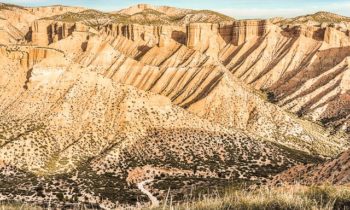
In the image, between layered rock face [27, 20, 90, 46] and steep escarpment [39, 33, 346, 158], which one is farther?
layered rock face [27, 20, 90, 46]

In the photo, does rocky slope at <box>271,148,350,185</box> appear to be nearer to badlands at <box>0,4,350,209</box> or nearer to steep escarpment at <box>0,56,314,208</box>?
badlands at <box>0,4,350,209</box>

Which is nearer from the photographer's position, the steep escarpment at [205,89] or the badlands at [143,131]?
the badlands at [143,131]

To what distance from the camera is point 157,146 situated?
2906 inches

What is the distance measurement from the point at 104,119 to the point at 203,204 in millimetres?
66509

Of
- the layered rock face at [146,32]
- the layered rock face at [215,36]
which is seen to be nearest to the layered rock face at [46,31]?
the layered rock face at [146,32]

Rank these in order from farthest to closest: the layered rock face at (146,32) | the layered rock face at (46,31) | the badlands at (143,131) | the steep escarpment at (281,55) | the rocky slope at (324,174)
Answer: the layered rock face at (46,31) < the layered rock face at (146,32) < the steep escarpment at (281,55) < the badlands at (143,131) < the rocky slope at (324,174)

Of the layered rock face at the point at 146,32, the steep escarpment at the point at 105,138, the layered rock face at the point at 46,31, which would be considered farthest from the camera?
the layered rock face at the point at 46,31

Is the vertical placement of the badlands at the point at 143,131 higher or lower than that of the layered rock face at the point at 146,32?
lower

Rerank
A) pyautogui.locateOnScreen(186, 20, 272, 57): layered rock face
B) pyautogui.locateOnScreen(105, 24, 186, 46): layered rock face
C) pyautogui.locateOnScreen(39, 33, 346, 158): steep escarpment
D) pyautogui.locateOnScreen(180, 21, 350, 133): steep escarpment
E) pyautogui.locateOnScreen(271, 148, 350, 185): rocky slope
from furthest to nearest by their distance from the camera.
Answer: pyautogui.locateOnScreen(186, 20, 272, 57): layered rock face
pyautogui.locateOnScreen(105, 24, 186, 46): layered rock face
pyautogui.locateOnScreen(180, 21, 350, 133): steep escarpment
pyautogui.locateOnScreen(39, 33, 346, 158): steep escarpment
pyautogui.locateOnScreen(271, 148, 350, 185): rocky slope

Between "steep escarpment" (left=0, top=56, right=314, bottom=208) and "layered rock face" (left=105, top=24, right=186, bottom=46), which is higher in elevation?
"layered rock face" (left=105, top=24, right=186, bottom=46)

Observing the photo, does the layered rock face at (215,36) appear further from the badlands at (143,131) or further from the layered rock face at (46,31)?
the layered rock face at (46,31)

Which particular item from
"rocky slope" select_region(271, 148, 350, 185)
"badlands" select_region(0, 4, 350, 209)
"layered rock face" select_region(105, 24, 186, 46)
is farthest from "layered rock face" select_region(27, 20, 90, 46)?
"rocky slope" select_region(271, 148, 350, 185)

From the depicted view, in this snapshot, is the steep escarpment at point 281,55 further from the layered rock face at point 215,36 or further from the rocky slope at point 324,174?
the rocky slope at point 324,174

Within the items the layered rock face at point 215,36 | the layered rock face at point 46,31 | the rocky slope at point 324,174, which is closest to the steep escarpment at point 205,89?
the layered rock face at point 215,36
